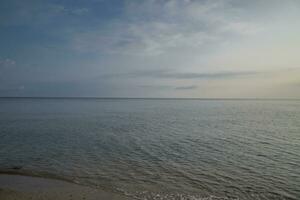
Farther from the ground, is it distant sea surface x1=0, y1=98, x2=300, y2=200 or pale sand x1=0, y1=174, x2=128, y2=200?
pale sand x1=0, y1=174, x2=128, y2=200

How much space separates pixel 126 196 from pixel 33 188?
5.37m

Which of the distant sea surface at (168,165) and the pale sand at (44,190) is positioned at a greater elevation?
the pale sand at (44,190)

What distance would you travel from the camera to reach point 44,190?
12953 millimetres

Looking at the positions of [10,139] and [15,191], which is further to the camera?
[10,139]

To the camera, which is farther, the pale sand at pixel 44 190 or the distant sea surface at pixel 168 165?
the distant sea surface at pixel 168 165

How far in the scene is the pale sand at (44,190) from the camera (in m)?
11.9

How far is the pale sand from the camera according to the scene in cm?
1192

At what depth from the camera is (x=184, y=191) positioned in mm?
13148

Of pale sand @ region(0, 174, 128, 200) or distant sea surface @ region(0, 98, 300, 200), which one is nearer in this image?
pale sand @ region(0, 174, 128, 200)

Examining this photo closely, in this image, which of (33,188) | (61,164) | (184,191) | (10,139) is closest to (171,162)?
(184,191)

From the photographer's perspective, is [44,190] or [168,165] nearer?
[44,190]

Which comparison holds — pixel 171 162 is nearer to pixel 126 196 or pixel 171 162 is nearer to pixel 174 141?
pixel 126 196

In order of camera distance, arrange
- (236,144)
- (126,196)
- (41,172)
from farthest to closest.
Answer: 1. (236,144)
2. (41,172)
3. (126,196)

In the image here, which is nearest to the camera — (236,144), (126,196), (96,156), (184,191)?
(126,196)
